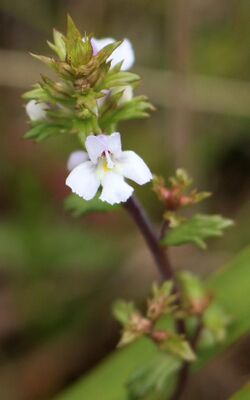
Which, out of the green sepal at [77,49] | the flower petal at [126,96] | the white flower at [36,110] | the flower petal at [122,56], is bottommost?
the flower petal at [126,96]

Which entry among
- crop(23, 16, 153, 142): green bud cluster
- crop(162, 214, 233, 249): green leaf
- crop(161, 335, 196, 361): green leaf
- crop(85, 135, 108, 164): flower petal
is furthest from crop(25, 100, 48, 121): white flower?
crop(161, 335, 196, 361): green leaf

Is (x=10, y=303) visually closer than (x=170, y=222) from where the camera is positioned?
No

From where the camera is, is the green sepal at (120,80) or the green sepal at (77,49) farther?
the green sepal at (120,80)

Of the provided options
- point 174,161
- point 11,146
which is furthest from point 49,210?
point 174,161

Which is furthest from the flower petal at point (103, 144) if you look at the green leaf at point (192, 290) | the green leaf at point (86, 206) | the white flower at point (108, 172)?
the green leaf at point (192, 290)

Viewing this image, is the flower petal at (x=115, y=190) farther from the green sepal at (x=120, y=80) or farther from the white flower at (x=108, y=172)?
the green sepal at (x=120, y=80)

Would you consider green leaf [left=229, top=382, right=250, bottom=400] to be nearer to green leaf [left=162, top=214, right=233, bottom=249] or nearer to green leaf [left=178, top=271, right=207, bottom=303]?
green leaf [left=178, top=271, right=207, bottom=303]

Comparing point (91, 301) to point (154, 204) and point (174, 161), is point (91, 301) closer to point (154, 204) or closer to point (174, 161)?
point (154, 204)
